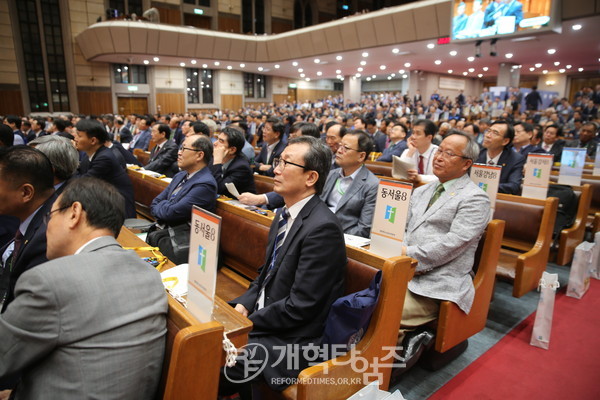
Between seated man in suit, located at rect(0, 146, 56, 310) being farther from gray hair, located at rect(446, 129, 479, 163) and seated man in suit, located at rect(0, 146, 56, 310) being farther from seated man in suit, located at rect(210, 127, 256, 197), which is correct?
gray hair, located at rect(446, 129, 479, 163)

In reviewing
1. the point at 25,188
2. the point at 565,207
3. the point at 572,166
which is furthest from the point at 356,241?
the point at 572,166

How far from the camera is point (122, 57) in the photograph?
59.5 ft

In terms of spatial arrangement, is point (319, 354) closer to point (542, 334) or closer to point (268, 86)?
point (542, 334)

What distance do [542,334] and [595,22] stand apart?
1110 cm

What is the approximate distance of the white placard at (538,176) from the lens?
3.29m

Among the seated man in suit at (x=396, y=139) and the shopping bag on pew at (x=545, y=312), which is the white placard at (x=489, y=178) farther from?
the seated man in suit at (x=396, y=139)

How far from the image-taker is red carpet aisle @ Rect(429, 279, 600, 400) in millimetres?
2191

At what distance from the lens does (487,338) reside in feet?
9.11

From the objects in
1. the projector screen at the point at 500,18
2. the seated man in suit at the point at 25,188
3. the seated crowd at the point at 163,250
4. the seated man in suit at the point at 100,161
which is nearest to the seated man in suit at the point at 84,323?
the seated crowd at the point at 163,250

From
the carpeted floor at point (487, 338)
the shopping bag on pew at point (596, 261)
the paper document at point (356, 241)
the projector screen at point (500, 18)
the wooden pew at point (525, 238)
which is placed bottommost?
the carpeted floor at point (487, 338)

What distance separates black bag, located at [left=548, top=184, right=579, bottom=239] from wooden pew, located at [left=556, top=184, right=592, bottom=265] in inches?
1.6

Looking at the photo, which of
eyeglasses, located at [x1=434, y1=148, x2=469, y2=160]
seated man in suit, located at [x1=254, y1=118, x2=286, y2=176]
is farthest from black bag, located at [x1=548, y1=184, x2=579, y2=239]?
seated man in suit, located at [x1=254, y1=118, x2=286, y2=176]

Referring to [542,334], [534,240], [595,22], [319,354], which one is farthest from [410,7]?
[319,354]

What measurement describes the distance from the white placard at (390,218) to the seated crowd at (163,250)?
340 mm
